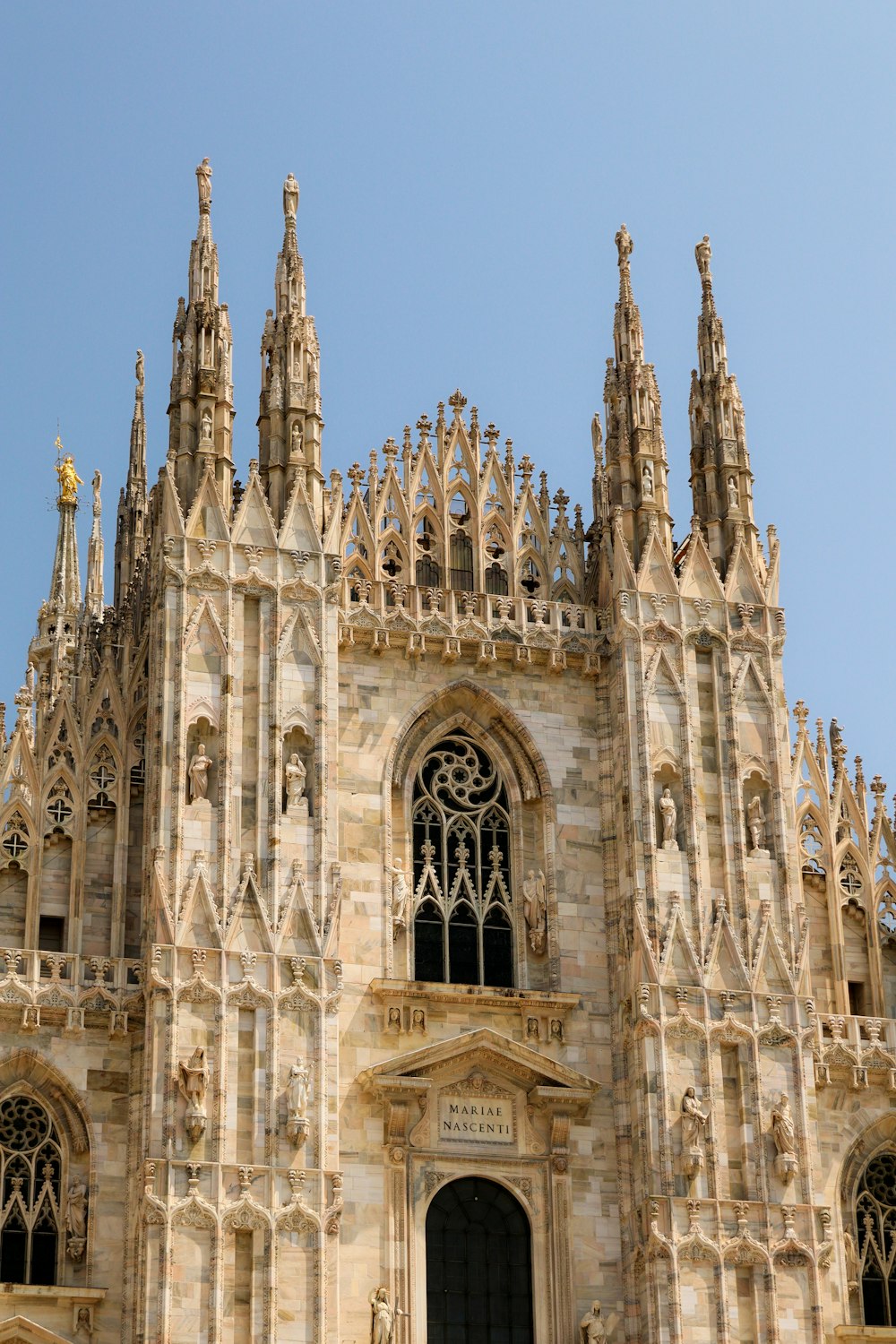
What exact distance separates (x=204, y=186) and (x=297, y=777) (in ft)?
27.3

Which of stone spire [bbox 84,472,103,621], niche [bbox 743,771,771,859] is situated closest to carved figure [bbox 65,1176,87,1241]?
niche [bbox 743,771,771,859]

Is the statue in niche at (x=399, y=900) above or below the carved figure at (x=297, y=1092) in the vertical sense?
above

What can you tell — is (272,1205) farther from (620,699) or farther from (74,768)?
(620,699)

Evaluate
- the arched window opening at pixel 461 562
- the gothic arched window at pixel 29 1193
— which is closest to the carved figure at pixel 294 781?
the arched window opening at pixel 461 562

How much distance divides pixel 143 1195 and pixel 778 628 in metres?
11.1

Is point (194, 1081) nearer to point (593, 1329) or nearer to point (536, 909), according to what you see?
point (536, 909)

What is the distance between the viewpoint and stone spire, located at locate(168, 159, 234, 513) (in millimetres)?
31359

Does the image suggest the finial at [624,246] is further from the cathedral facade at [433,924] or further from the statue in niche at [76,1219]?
the statue in niche at [76,1219]

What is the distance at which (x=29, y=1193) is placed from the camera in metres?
28.2

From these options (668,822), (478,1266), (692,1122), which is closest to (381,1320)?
(478,1266)

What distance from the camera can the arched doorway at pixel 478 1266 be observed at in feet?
95.3

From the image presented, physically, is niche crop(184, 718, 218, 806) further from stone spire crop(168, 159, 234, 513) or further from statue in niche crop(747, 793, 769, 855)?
statue in niche crop(747, 793, 769, 855)

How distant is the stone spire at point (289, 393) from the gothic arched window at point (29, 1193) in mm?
7820

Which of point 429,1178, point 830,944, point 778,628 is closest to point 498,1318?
point 429,1178
